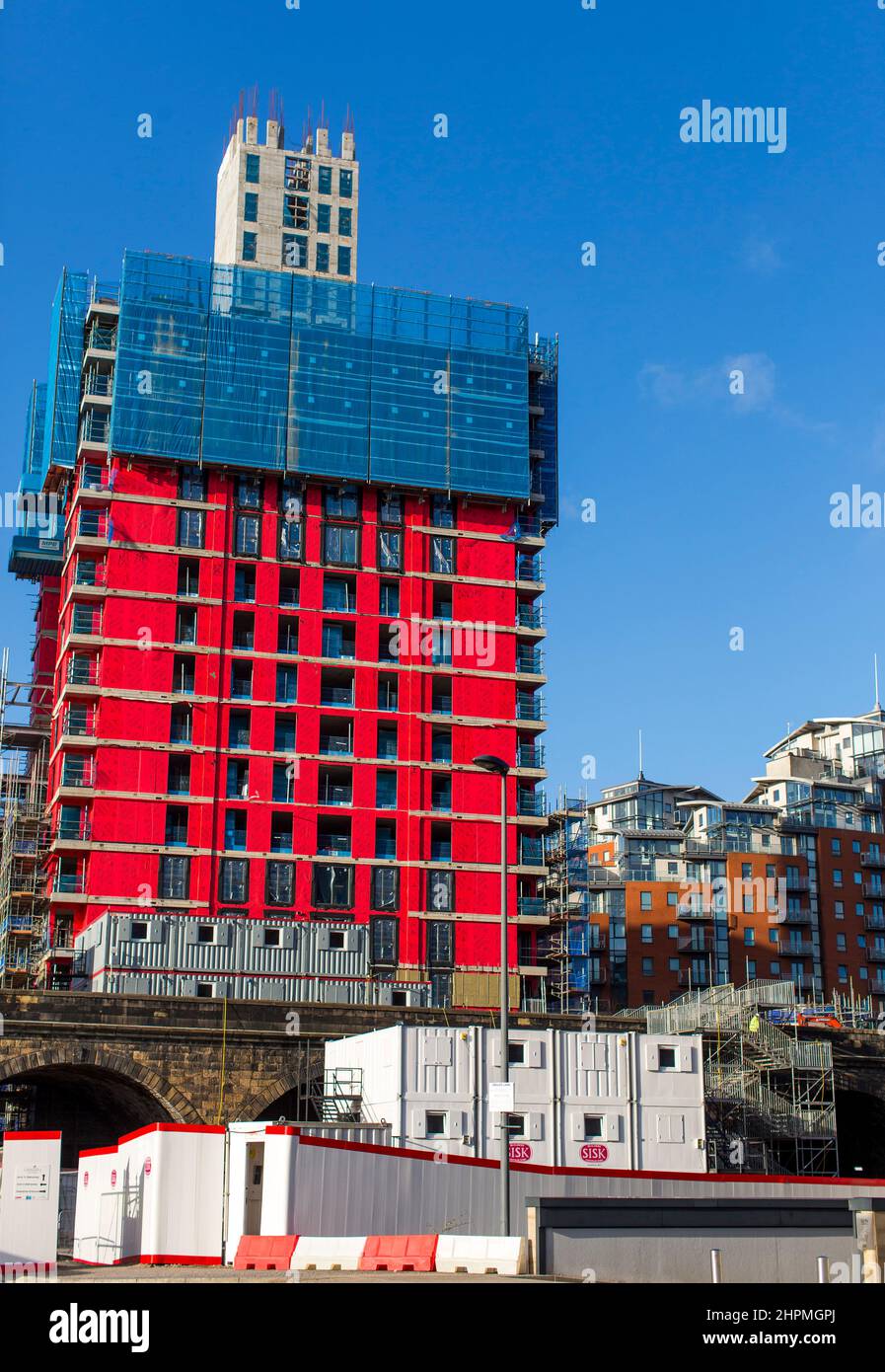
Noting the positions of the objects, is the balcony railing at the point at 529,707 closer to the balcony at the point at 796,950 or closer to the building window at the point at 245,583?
the building window at the point at 245,583

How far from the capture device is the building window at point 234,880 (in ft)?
270

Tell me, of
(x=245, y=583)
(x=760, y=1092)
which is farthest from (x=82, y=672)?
(x=760, y=1092)

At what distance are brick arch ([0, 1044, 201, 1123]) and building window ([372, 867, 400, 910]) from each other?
23251mm

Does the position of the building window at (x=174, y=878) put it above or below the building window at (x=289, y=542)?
below

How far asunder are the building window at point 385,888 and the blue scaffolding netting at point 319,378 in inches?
874

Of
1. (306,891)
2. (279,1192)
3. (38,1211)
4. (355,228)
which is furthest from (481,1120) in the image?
(355,228)

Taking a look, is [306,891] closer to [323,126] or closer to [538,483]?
[538,483]

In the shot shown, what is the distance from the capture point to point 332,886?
83.9 m

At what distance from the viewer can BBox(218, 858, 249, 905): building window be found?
82.3 metres

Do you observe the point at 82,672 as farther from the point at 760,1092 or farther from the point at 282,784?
the point at 760,1092

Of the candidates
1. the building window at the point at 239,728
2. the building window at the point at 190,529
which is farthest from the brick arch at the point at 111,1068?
the building window at the point at 190,529

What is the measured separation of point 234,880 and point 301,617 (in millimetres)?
15195

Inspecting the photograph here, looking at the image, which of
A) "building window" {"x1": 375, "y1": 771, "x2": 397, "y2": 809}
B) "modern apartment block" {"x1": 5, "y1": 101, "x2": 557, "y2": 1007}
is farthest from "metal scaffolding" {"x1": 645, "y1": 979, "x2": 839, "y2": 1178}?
"building window" {"x1": 375, "y1": 771, "x2": 397, "y2": 809}
